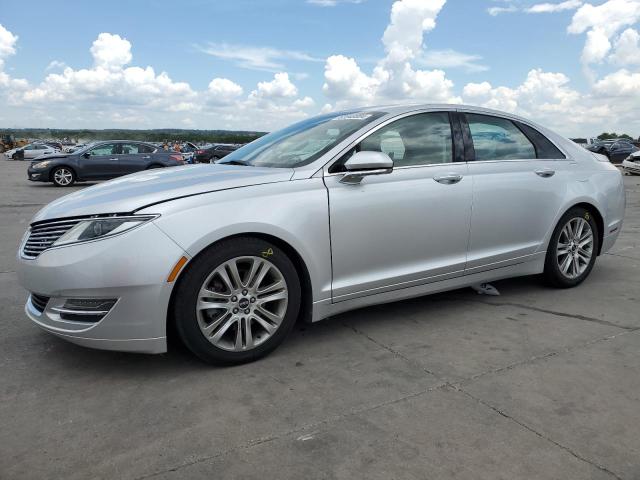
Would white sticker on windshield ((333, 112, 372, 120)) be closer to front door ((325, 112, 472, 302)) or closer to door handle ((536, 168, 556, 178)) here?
front door ((325, 112, 472, 302))

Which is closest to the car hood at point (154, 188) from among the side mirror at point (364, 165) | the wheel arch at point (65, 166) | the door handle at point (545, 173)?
the side mirror at point (364, 165)

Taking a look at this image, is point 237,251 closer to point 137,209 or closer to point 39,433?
point 137,209

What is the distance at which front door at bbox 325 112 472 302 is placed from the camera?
3.33 metres

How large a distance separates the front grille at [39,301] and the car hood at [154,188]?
17.6 inches

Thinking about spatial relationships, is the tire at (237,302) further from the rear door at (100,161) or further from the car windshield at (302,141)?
the rear door at (100,161)

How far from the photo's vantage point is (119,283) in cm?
273

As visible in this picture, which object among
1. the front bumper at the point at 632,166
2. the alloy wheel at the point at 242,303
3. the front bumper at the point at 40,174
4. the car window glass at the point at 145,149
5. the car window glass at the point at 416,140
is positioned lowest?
the front bumper at the point at 632,166

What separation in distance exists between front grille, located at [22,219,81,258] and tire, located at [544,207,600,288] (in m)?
3.59

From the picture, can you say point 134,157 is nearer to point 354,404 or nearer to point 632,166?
point 354,404

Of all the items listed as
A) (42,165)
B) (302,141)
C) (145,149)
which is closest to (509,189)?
(302,141)

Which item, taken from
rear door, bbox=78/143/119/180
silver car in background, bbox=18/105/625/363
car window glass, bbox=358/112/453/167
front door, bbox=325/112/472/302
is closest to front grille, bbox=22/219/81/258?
silver car in background, bbox=18/105/625/363

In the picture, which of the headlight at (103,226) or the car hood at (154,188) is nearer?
the headlight at (103,226)

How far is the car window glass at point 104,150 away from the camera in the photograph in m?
17.1

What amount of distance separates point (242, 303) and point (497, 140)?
2.42m
